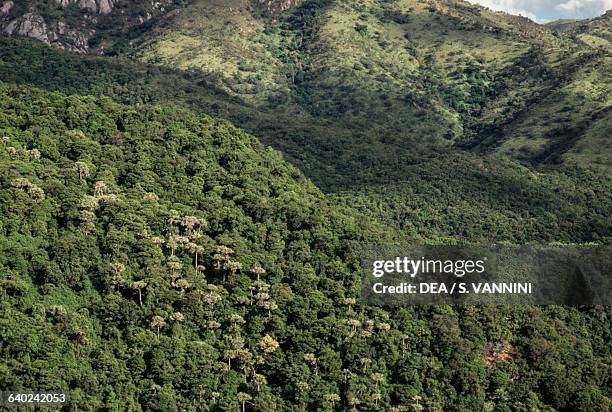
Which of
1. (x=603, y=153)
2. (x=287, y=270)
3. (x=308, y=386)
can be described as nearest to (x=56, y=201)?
(x=287, y=270)

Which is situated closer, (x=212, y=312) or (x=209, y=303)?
(x=212, y=312)

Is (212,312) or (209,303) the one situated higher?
(209,303)

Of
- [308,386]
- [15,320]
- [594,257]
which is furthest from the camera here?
[594,257]

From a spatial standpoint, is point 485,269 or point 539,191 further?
point 539,191

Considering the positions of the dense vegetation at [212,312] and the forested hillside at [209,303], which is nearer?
the dense vegetation at [212,312]

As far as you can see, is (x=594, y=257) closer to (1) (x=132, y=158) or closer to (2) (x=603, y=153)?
(1) (x=132, y=158)

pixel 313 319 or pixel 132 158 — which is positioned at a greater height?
pixel 132 158

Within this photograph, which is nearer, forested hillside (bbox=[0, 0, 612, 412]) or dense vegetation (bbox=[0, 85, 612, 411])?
dense vegetation (bbox=[0, 85, 612, 411])

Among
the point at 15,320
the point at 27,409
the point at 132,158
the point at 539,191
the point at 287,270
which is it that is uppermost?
the point at 539,191
